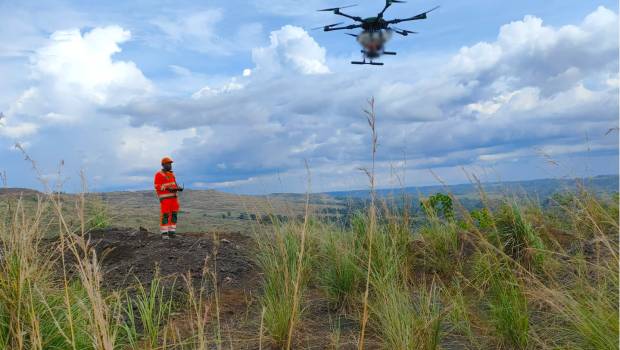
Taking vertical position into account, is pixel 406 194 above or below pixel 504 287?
above

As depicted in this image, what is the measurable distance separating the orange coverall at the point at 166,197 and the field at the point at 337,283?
0.80 meters

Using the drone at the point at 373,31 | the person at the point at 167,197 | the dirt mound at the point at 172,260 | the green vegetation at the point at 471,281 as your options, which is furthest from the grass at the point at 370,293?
the drone at the point at 373,31

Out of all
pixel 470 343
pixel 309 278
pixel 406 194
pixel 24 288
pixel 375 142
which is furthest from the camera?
pixel 406 194

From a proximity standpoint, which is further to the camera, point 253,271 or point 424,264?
point 253,271

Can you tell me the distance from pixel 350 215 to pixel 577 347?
4844 mm

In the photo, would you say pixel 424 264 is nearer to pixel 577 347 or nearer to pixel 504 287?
pixel 504 287

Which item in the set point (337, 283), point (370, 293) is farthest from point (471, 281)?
point (337, 283)

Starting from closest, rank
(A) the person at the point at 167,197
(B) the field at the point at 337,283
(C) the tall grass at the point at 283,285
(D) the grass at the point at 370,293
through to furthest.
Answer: (D) the grass at the point at 370,293 < (B) the field at the point at 337,283 < (C) the tall grass at the point at 283,285 < (A) the person at the point at 167,197

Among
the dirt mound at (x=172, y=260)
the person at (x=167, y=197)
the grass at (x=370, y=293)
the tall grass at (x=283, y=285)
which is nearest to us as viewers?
the grass at (x=370, y=293)

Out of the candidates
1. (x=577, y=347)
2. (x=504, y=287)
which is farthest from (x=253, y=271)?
(x=577, y=347)

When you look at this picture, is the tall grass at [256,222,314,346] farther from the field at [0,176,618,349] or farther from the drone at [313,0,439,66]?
A: the drone at [313,0,439,66]

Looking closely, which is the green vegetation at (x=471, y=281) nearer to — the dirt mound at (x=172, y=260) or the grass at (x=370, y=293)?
the grass at (x=370, y=293)

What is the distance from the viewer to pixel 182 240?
388 inches

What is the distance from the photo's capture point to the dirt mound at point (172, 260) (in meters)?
7.63
